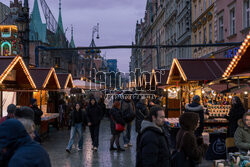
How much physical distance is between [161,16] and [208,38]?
1247 inches

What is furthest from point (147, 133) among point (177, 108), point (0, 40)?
point (177, 108)

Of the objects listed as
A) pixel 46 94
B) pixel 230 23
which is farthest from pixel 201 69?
pixel 46 94

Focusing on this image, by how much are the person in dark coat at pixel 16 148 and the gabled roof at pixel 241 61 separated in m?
5.51

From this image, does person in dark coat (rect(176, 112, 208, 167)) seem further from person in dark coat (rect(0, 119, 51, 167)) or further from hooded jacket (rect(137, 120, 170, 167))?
person in dark coat (rect(0, 119, 51, 167))

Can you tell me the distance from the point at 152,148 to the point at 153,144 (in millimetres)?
50

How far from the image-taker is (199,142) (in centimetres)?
514

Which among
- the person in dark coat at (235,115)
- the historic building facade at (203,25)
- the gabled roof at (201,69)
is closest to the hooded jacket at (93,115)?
the gabled roof at (201,69)

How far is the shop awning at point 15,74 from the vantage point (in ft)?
37.7

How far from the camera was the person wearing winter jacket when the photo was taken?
6605 mm

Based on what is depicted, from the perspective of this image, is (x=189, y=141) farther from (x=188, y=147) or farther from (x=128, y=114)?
(x=128, y=114)

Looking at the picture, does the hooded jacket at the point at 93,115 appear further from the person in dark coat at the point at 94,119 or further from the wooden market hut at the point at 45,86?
the wooden market hut at the point at 45,86

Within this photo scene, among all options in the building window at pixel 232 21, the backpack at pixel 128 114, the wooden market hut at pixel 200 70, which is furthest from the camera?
the building window at pixel 232 21

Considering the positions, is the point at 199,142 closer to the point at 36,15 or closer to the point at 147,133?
the point at 147,133

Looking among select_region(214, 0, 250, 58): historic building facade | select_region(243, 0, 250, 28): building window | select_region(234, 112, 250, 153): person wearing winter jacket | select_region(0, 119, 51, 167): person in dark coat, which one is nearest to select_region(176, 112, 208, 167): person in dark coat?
select_region(234, 112, 250, 153): person wearing winter jacket
